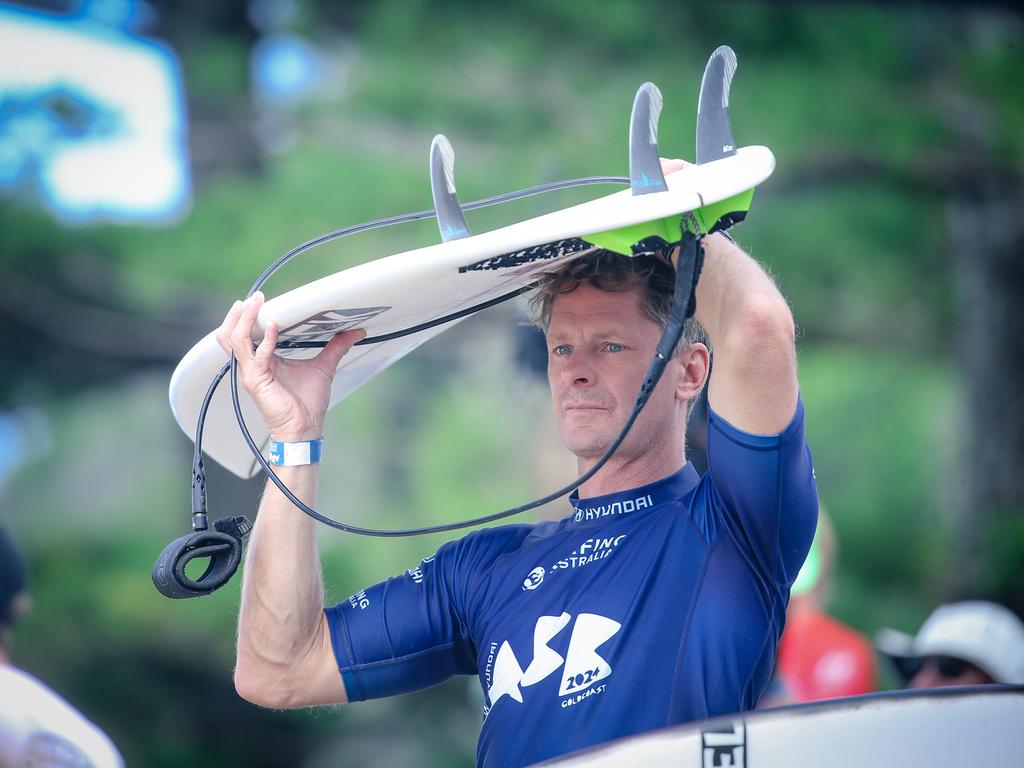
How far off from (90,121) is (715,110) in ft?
13.7

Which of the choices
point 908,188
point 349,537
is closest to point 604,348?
point 349,537

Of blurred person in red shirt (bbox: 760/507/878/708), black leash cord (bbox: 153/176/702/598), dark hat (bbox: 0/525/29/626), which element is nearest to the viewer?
black leash cord (bbox: 153/176/702/598)

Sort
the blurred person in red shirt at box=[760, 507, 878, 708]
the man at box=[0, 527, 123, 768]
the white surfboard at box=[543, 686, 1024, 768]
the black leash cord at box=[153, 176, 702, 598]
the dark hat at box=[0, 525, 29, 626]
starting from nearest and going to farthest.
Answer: the white surfboard at box=[543, 686, 1024, 768] < the black leash cord at box=[153, 176, 702, 598] < the man at box=[0, 527, 123, 768] < the dark hat at box=[0, 525, 29, 626] < the blurred person in red shirt at box=[760, 507, 878, 708]

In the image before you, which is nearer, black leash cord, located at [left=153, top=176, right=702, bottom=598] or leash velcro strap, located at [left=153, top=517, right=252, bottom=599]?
black leash cord, located at [left=153, top=176, right=702, bottom=598]

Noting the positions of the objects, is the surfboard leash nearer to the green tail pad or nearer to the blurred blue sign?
the green tail pad

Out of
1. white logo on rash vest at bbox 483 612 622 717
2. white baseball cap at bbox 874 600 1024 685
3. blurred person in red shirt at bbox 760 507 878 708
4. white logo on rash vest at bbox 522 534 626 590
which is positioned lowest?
blurred person in red shirt at bbox 760 507 878 708

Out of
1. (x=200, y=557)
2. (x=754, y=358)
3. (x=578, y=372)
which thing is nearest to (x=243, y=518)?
(x=200, y=557)

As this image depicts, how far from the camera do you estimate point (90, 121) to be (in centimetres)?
505

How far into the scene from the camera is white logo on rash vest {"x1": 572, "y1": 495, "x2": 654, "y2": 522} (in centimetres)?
172

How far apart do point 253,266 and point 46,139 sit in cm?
105

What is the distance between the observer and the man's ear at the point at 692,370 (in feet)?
5.85

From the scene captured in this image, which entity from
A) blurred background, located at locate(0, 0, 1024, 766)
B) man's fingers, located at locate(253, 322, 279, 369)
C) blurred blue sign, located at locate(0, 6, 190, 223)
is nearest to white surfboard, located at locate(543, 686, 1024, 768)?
man's fingers, located at locate(253, 322, 279, 369)

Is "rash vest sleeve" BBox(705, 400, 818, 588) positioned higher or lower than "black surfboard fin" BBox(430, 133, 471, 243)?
lower

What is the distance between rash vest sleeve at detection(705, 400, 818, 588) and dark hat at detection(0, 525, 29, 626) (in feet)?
5.57
